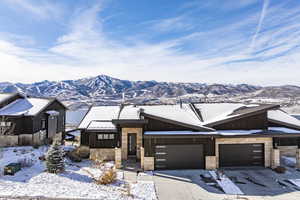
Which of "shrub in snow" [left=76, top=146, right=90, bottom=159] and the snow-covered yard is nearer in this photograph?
the snow-covered yard

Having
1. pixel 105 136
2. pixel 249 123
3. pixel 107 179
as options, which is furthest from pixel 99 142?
pixel 249 123

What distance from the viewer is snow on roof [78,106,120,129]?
754 inches

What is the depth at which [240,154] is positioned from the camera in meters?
15.5

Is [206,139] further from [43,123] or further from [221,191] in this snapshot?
[43,123]

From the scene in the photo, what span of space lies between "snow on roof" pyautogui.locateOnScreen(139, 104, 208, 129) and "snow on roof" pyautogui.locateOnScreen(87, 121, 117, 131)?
3.14 meters

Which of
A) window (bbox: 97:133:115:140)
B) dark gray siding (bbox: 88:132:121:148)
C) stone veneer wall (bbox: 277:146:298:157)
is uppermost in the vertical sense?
window (bbox: 97:133:115:140)

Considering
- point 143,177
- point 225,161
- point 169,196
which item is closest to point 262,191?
point 225,161

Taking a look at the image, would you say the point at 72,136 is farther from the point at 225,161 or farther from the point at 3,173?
the point at 225,161

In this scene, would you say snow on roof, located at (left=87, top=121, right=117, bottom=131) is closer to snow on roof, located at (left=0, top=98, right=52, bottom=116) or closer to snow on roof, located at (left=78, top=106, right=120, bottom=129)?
snow on roof, located at (left=78, top=106, right=120, bottom=129)

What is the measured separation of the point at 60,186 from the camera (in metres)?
10.4

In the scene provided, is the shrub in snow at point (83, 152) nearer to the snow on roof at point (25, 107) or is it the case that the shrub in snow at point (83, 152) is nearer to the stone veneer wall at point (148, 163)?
the stone veneer wall at point (148, 163)

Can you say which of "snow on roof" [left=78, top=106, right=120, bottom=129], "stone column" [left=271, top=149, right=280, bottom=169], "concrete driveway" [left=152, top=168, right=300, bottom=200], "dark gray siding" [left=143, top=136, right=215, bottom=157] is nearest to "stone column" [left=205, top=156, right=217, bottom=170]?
"dark gray siding" [left=143, top=136, right=215, bottom=157]

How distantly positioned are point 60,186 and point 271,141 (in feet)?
46.4

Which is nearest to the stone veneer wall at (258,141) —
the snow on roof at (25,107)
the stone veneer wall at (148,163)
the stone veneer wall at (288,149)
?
the stone veneer wall at (288,149)
